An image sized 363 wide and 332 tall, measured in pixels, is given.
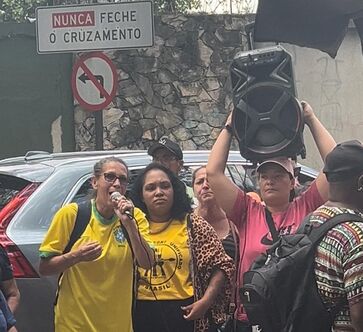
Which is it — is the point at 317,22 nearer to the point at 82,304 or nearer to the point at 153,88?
the point at 82,304

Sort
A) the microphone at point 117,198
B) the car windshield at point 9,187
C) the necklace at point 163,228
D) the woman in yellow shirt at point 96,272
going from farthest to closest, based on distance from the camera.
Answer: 1. the car windshield at point 9,187
2. the necklace at point 163,228
3. the woman in yellow shirt at point 96,272
4. the microphone at point 117,198

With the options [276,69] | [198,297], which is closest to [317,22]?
[276,69]

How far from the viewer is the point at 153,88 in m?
12.4

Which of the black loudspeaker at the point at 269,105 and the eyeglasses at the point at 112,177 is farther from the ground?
the black loudspeaker at the point at 269,105

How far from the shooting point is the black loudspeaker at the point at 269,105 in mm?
4250

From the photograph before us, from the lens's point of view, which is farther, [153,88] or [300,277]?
[153,88]

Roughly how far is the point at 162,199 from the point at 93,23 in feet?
15.0

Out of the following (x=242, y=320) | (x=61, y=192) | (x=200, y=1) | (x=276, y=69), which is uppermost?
(x=200, y=1)

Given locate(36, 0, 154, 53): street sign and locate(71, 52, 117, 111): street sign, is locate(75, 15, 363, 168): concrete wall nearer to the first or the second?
locate(71, 52, 117, 111): street sign

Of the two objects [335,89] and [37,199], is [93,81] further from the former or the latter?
[335,89]

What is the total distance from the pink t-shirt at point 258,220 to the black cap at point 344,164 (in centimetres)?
92

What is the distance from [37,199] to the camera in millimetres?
6090

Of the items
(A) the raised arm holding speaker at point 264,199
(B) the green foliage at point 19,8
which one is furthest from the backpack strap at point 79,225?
(B) the green foliage at point 19,8

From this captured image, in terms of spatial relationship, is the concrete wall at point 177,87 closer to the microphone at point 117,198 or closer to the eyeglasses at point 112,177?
the eyeglasses at point 112,177
